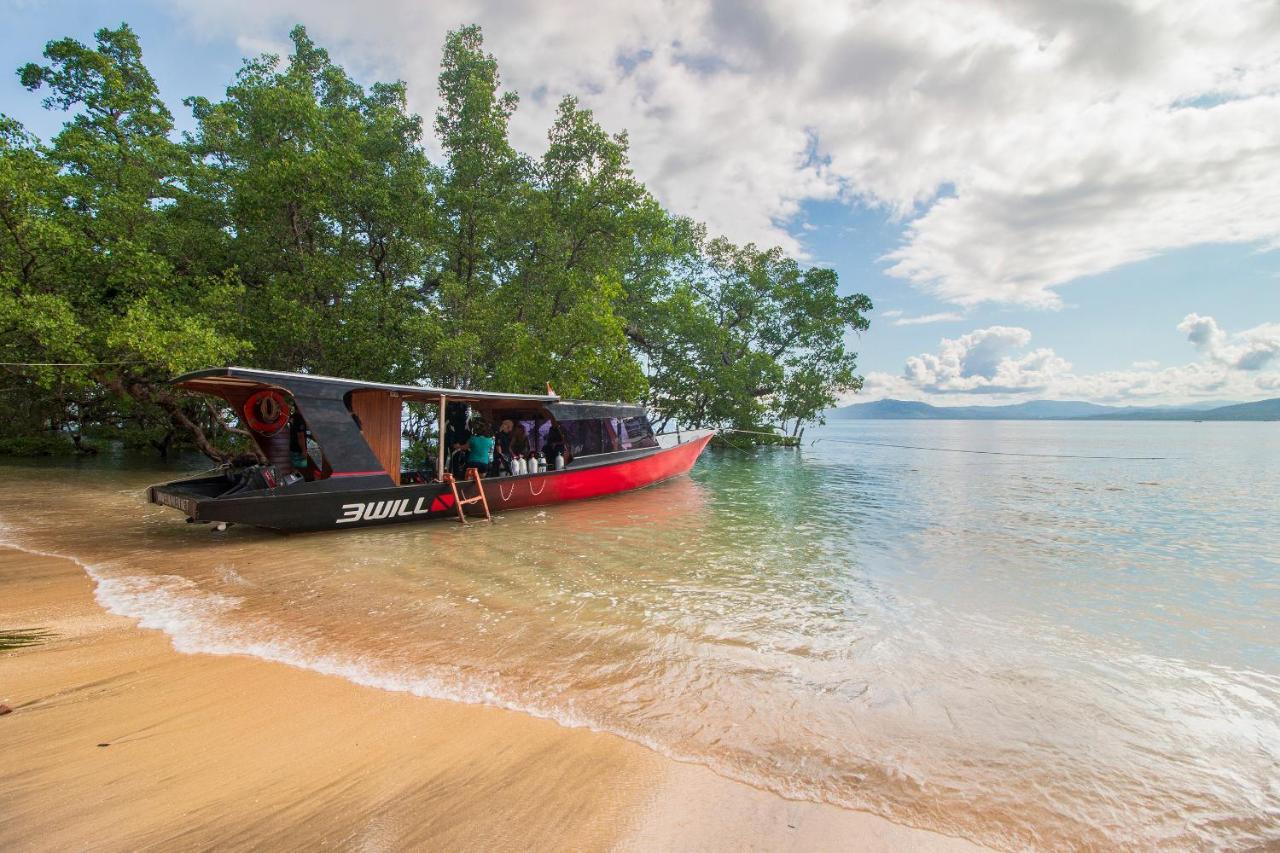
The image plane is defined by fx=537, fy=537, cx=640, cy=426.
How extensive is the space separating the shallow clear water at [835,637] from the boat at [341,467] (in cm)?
53

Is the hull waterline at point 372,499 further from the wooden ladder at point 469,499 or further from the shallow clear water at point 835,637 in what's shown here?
the shallow clear water at point 835,637

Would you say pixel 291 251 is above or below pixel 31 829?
above

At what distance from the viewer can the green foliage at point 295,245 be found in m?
12.2

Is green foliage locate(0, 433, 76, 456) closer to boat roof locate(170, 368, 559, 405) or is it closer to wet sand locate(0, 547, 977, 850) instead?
boat roof locate(170, 368, 559, 405)

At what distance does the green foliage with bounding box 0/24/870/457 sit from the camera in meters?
12.2

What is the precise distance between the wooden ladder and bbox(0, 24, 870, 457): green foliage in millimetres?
6580

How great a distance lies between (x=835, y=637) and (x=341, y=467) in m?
7.83

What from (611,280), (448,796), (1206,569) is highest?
(611,280)

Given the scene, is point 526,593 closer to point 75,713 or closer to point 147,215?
point 75,713

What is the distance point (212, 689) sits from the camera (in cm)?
362

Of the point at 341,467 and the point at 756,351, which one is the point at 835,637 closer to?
the point at 341,467

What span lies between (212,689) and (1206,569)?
1215cm

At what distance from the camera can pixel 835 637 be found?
5.11m

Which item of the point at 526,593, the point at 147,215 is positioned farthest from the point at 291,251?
the point at 526,593
